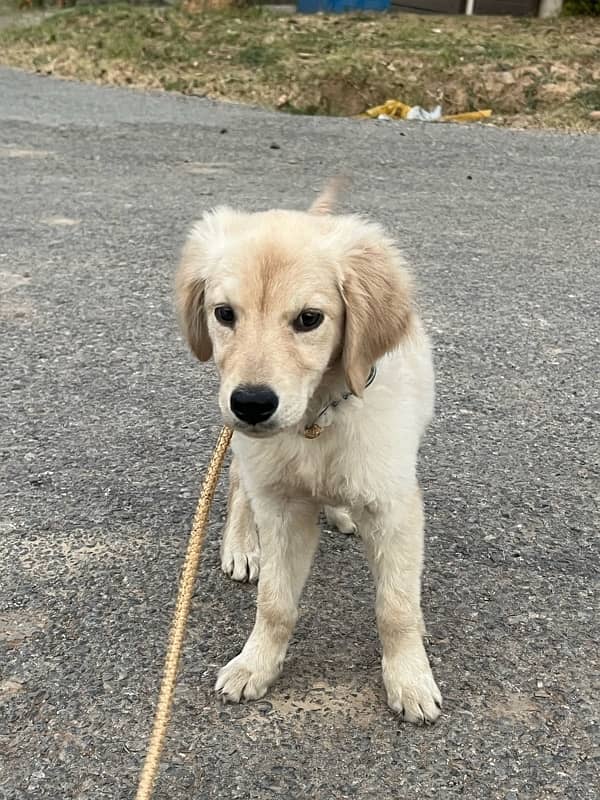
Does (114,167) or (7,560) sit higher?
(7,560)

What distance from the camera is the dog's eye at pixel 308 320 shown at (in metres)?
2.09

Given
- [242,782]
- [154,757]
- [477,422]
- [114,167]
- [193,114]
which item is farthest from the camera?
[193,114]

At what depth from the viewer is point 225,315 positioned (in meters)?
2.13

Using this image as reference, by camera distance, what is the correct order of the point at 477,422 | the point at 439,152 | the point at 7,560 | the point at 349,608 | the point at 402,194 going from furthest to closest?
the point at 439,152 < the point at 402,194 < the point at 477,422 < the point at 7,560 < the point at 349,608

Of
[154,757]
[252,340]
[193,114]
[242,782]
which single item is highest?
[252,340]

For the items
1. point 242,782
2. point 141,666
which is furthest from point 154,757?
point 141,666

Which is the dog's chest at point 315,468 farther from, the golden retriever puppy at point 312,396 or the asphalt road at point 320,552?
the asphalt road at point 320,552

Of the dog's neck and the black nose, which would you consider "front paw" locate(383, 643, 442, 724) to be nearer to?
the dog's neck

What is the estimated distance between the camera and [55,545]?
9.80ft

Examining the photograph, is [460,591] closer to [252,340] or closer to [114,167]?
[252,340]

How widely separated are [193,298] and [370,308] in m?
0.46

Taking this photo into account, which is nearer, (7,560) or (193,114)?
(7,560)

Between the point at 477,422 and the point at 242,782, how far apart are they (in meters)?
2.07

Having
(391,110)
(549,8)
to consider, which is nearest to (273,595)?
(391,110)
